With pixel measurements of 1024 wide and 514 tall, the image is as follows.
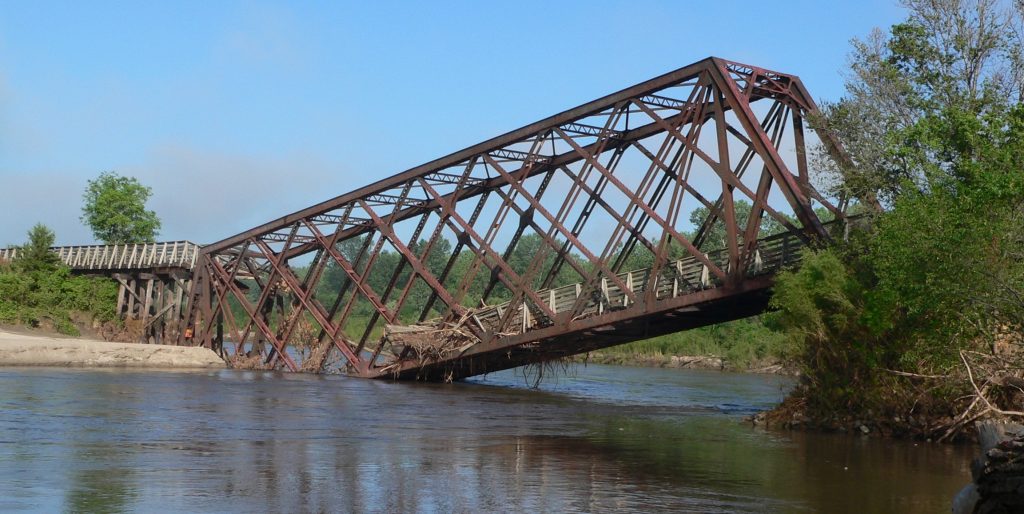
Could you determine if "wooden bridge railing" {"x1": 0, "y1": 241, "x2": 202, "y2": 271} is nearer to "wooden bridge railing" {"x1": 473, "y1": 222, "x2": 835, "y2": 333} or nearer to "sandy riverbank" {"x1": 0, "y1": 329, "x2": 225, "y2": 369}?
"sandy riverbank" {"x1": 0, "y1": 329, "x2": 225, "y2": 369}

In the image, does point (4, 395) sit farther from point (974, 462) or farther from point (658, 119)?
point (974, 462)

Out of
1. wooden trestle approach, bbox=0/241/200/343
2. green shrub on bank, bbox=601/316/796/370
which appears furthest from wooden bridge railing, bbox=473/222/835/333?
green shrub on bank, bbox=601/316/796/370

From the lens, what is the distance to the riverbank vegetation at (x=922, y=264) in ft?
69.6

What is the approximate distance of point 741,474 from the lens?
17.6 meters

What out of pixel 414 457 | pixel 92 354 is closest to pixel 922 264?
pixel 414 457

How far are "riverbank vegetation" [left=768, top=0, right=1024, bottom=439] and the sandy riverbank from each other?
27162 millimetres

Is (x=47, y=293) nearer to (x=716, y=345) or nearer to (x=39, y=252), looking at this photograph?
(x=39, y=252)

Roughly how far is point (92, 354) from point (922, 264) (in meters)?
32.4

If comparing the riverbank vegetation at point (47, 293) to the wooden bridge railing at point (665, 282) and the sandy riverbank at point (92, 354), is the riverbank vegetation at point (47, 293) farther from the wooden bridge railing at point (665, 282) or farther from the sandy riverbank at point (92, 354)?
the wooden bridge railing at point (665, 282)

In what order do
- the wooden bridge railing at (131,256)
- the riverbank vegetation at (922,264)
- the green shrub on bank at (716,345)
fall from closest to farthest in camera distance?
the riverbank vegetation at (922,264) → the wooden bridge railing at (131,256) → the green shrub on bank at (716,345)

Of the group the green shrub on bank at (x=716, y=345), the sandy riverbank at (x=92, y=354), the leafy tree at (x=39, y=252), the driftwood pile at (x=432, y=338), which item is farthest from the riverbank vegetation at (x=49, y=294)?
the green shrub on bank at (x=716, y=345)

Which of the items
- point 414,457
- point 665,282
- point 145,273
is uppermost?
point 145,273

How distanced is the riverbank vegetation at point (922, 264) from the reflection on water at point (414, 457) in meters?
1.44

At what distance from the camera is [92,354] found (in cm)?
4216
